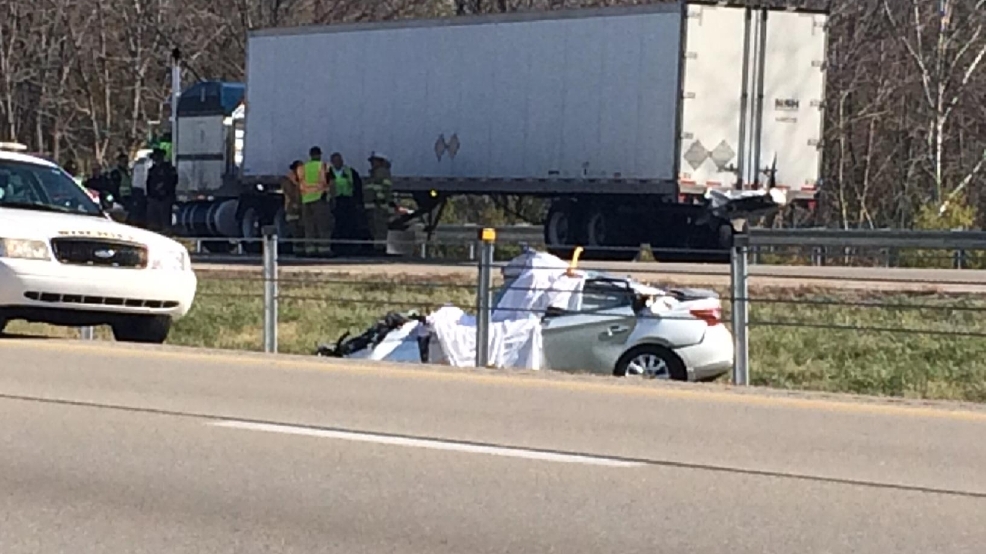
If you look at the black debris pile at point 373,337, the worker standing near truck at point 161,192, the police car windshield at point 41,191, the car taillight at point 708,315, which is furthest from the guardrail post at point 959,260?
the police car windshield at point 41,191

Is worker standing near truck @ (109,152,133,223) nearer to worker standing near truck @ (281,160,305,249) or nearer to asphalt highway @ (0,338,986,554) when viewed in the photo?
worker standing near truck @ (281,160,305,249)

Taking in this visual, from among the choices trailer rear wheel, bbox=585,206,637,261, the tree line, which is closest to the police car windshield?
trailer rear wheel, bbox=585,206,637,261

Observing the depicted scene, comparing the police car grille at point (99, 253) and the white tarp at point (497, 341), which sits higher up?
the police car grille at point (99, 253)

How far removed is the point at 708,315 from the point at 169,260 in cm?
500

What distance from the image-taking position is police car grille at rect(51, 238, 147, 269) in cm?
1523

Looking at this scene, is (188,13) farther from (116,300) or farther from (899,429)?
(899,429)

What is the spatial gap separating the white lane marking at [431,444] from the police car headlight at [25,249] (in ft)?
14.0

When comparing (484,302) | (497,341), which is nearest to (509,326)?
(497,341)

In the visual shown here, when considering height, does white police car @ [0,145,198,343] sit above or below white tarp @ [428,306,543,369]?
above

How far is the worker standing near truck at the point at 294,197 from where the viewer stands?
31750mm

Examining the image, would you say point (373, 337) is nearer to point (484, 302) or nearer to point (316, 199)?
point (484, 302)

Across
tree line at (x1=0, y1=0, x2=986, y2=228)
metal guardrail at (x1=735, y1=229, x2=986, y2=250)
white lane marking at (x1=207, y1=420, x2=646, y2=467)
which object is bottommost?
white lane marking at (x1=207, y1=420, x2=646, y2=467)

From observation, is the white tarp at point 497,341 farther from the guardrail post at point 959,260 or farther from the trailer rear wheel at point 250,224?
the trailer rear wheel at point 250,224

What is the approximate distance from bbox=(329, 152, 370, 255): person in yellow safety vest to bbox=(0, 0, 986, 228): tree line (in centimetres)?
1360
